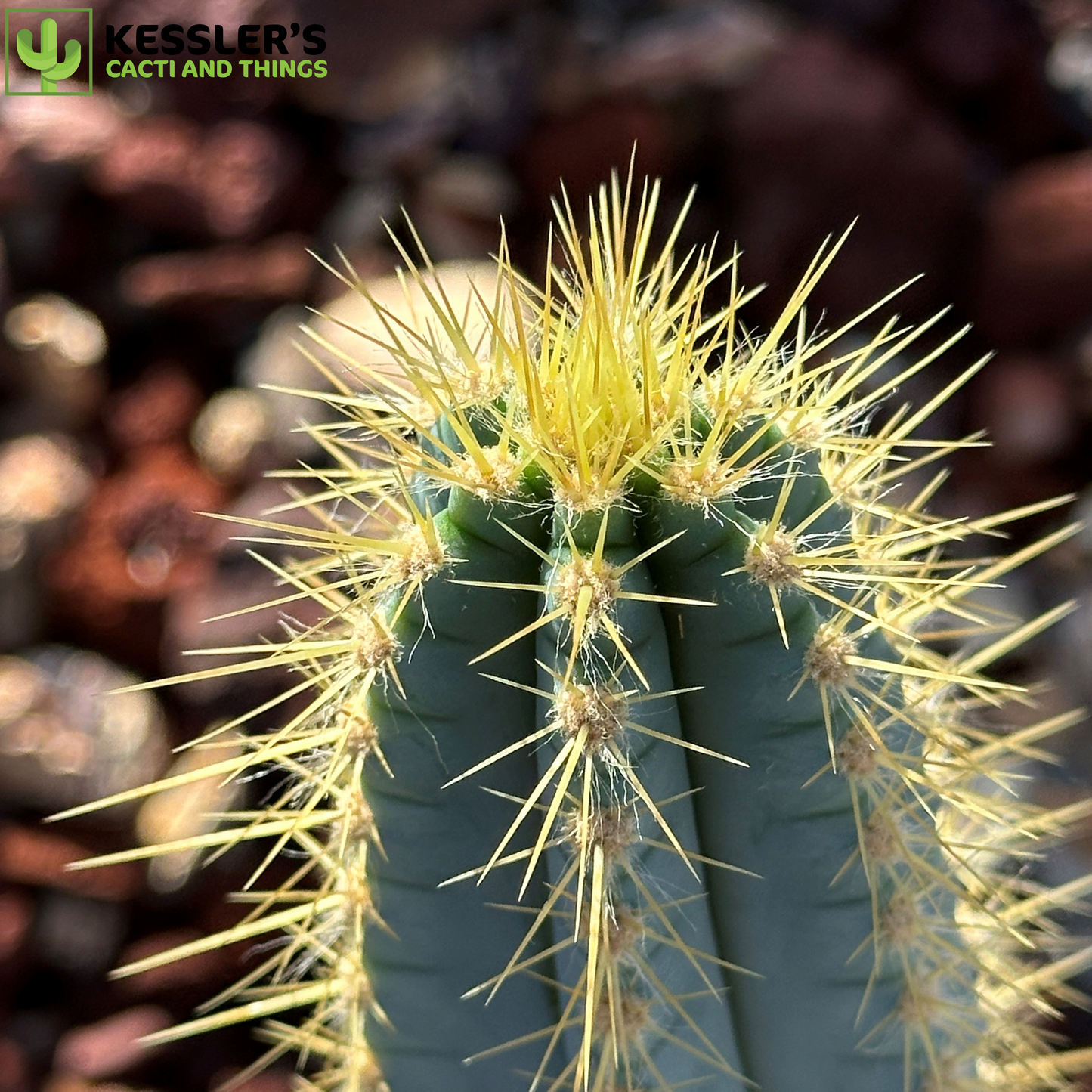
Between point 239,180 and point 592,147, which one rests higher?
point 239,180

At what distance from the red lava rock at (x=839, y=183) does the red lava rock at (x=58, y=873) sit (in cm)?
201

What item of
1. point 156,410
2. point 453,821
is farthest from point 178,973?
point 453,821

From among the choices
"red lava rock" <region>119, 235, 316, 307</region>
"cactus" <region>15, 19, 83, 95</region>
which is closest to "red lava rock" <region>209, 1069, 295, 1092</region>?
"red lava rock" <region>119, 235, 316, 307</region>

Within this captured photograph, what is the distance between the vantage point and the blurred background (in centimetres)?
260

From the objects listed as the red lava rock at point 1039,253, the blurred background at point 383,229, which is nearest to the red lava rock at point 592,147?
the blurred background at point 383,229

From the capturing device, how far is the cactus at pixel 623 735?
2.35 feet

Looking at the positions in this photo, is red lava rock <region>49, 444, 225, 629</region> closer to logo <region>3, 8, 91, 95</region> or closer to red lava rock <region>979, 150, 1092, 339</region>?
logo <region>3, 8, 91, 95</region>

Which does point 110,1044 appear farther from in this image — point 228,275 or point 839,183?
point 839,183

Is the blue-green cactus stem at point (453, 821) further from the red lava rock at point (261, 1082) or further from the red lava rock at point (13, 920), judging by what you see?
the red lava rock at point (13, 920)

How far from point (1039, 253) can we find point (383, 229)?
168cm

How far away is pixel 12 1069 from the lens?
2.11 m

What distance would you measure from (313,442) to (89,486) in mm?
640

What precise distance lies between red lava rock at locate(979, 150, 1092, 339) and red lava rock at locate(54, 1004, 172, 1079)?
2.57 metres

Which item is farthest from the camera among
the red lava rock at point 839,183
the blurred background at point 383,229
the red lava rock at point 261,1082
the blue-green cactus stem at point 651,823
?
the red lava rock at point 839,183
